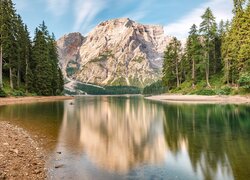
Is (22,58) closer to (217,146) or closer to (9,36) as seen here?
(9,36)

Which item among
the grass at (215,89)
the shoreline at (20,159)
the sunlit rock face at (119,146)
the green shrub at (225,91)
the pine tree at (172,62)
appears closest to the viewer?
the shoreline at (20,159)

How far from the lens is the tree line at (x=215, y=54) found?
58.8m

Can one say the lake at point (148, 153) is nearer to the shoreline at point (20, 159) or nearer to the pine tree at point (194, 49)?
the shoreline at point (20, 159)

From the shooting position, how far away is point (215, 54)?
3120 inches

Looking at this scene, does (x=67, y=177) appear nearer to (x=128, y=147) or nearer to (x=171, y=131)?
(x=128, y=147)

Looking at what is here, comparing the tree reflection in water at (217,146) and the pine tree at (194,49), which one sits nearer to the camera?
the tree reflection in water at (217,146)

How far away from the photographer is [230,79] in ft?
211

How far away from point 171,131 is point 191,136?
2905mm

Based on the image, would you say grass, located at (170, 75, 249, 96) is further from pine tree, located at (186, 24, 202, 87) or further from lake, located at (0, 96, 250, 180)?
lake, located at (0, 96, 250, 180)

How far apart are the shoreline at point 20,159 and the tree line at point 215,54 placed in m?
48.0

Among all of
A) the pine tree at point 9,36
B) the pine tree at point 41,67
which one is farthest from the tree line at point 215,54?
the pine tree at point 9,36

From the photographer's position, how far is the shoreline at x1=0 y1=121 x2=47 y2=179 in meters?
10.2

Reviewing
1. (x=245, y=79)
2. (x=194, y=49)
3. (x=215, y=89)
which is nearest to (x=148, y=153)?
(x=245, y=79)

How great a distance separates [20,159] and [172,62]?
285ft
